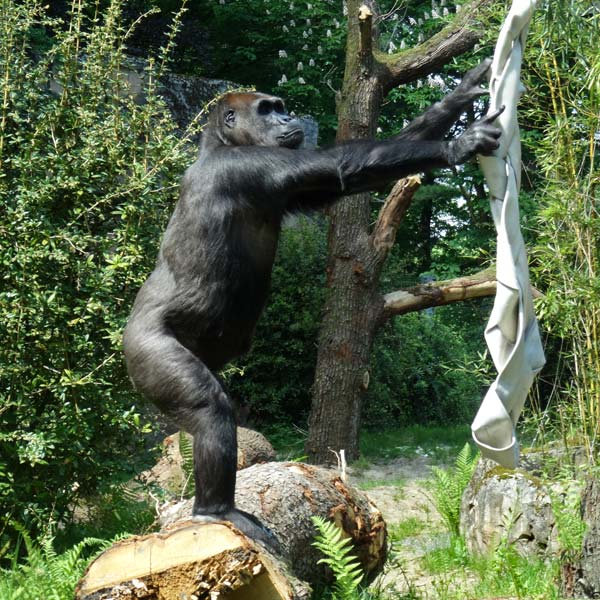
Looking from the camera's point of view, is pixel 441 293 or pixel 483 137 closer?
pixel 483 137

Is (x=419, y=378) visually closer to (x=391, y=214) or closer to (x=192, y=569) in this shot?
(x=391, y=214)

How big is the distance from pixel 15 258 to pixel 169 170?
3.92 ft

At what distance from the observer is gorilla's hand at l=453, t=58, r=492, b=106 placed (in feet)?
11.4

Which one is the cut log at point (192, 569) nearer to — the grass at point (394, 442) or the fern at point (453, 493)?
the fern at point (453, 493)

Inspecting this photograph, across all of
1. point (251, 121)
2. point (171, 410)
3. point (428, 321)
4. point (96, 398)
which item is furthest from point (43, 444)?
point (428, 321)

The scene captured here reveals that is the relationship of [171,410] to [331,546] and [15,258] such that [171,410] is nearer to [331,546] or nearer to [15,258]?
[331,546]

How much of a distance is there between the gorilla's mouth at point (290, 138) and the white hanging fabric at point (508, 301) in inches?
54.3

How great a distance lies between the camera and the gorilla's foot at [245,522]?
3.30m

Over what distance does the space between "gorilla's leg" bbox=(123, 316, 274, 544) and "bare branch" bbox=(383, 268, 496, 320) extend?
492 cm

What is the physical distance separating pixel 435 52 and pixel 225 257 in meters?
5.21

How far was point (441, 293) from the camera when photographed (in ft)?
27.3

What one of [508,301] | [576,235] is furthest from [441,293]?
[508,301]

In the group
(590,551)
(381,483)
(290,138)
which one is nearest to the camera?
(590,551)

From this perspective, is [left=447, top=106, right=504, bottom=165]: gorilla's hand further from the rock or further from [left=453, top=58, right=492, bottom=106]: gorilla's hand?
the rock
